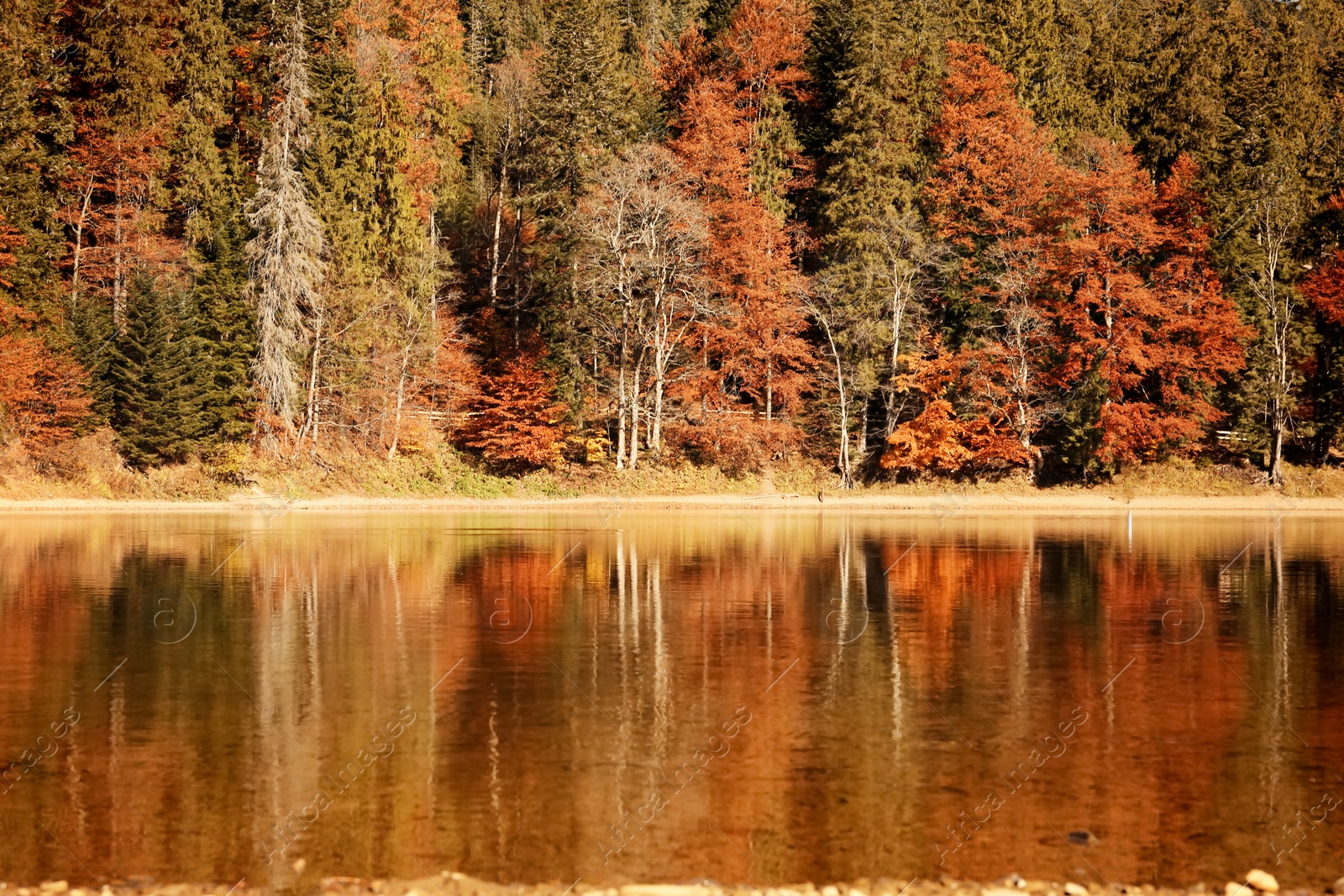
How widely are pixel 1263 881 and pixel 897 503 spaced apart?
44.2 m

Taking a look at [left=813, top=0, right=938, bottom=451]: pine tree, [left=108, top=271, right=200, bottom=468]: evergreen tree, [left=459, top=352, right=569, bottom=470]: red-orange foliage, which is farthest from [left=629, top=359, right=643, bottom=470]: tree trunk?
[left=108, top=271, right=200, bottom=468]: evergreen tree

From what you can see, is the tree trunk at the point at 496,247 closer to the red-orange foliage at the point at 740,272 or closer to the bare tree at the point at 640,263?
the bare tree at the point at 640,263

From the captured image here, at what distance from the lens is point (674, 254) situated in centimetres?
5409

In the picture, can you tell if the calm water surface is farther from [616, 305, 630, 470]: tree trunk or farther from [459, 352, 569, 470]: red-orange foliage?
[616, 305, 630, 470]: tree trunk

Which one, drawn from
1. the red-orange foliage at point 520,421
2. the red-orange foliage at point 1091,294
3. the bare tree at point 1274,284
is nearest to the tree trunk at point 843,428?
the red-orange foliage at point 1091,294

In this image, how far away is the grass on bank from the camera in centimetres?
4825

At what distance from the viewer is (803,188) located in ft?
214

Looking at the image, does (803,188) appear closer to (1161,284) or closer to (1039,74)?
(1039,74)

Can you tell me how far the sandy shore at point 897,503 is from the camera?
49906 mm

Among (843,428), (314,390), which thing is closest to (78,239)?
(314,390)

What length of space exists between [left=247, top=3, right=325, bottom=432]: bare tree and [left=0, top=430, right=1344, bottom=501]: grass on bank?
8.50ft

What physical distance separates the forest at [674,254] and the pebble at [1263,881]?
44947mm

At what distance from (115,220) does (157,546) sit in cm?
2734

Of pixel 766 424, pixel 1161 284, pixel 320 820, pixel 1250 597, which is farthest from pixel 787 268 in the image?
pixel 320 820
